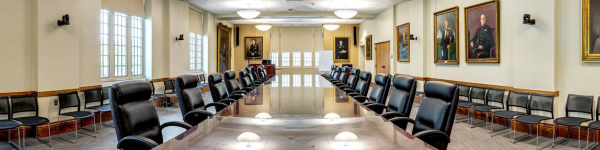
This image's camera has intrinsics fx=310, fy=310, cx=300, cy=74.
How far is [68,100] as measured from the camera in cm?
493

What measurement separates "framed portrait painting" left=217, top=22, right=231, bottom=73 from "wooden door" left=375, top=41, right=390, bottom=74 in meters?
6.48

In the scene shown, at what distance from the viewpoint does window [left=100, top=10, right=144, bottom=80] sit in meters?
6.44

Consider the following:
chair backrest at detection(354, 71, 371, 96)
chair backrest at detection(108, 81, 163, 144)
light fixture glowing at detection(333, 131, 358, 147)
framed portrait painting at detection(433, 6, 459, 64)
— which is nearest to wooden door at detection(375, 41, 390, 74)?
framed portrait painting at detection(433, 6, 459, 64)

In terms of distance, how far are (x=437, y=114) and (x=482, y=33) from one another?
4.95 metres

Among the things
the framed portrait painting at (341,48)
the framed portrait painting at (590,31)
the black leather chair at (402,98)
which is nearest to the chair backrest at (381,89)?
the black leather chair at (402,98)

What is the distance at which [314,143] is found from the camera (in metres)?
1.51

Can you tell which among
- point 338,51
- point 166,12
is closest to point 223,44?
point 166,12

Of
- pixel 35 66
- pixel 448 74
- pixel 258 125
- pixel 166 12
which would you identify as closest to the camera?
pixel 258 125

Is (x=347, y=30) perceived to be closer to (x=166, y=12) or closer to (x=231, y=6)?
(x=231, y=6)

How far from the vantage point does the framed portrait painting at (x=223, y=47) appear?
41.6ft

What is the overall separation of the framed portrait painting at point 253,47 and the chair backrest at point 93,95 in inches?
407

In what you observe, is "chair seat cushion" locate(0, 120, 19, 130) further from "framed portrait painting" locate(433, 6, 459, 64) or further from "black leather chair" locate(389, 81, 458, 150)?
"framed portrait painting" locate(433, 6, 459, 64)

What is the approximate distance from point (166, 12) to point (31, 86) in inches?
168

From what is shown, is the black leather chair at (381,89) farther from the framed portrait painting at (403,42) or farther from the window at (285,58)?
the window at (285,58)
